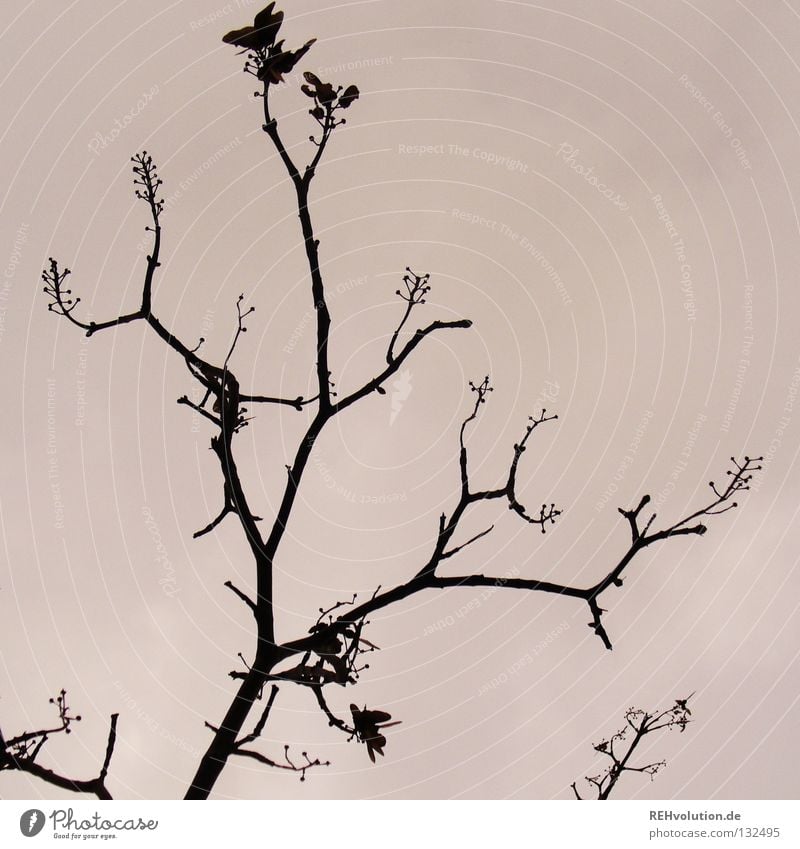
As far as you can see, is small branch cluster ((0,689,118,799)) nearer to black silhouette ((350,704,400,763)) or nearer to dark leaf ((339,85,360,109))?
black silhouette ((350,704,400,763))

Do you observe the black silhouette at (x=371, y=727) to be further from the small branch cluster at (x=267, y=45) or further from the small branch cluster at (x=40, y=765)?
the small branch cluster at (x=267, y=45)

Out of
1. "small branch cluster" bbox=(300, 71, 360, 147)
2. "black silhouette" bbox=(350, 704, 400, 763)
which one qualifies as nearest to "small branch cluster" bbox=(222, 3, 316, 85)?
"small branch cluster" bbox=(300, 71, 360, 147)

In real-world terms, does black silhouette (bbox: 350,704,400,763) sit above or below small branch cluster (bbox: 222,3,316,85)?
below

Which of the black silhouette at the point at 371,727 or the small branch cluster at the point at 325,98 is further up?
the small branch cluster at the point at 325,98

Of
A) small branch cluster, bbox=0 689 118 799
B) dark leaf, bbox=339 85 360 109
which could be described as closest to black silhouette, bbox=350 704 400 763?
small branch cluster, bbox=0 689 118 799

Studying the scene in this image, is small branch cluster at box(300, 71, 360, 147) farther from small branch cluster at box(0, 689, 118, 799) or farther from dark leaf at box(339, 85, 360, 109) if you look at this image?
small branch cluster at box(0, 689, 118, 799)

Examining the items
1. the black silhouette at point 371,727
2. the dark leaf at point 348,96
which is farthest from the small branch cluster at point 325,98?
the black silhouette at point 371,727

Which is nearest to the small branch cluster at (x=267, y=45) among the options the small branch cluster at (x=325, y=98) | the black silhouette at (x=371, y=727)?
the small branch cluster at (x=325, y=98)

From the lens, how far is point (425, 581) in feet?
18.4

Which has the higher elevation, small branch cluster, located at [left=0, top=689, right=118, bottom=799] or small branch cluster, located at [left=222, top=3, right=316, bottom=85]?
small branch cluster, located at [left=222, top=3, right=316, bottom=85]

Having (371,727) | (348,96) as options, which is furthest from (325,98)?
(371,727)

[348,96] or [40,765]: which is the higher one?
[348,96]

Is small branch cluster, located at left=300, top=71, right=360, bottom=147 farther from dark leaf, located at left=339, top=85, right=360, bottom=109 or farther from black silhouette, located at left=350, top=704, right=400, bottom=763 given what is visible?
black silhouette, located at left=350, top=704, right=400, bottom=763

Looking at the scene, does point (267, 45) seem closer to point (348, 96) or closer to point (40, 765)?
point (348, 96)
